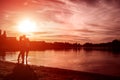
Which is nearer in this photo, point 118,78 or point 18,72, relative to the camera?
point 118,78

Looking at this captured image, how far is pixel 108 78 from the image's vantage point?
13648 millimetres

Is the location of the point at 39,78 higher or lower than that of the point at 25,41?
lower

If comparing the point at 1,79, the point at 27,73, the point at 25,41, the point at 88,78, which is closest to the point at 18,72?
the point at 27,73

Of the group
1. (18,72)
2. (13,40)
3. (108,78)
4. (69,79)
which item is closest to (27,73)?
(18,72)

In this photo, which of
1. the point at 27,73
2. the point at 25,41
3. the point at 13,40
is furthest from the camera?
the point at 13,40

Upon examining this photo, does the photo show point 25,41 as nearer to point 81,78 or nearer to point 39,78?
point 39,78

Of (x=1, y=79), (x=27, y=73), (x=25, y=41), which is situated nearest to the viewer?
(x=1, y=79)

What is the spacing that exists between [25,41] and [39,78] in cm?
587

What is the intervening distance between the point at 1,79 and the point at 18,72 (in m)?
2.31

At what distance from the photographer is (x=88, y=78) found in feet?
45.0

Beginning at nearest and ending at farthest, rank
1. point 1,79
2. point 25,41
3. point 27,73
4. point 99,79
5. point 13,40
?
point 1,79 → point 99,79 → point 27,73 → point 25,41 → point 13,40

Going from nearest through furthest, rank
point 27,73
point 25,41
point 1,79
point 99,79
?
point 1,79, point 99,79, point 27,73, point 25,41

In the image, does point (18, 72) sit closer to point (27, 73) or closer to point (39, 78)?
point (27, 73)

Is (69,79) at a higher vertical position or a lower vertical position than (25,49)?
lower
